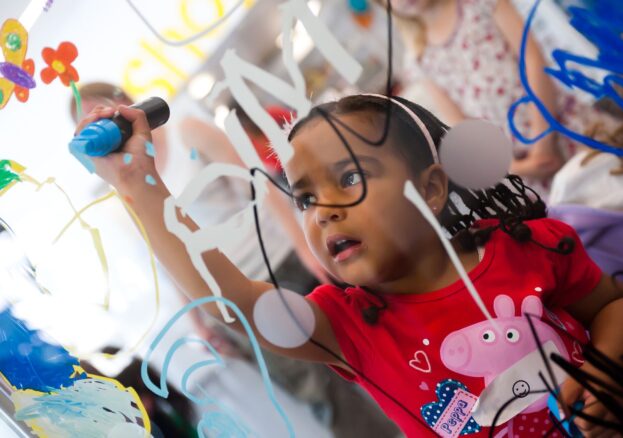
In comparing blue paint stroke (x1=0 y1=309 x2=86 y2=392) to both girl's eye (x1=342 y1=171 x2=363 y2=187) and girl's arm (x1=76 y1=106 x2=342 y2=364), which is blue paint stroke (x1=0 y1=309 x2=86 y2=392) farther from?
girl's eye (x1=342 y1=171 x2=363 y2=187)

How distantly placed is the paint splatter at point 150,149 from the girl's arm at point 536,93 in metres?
0.22

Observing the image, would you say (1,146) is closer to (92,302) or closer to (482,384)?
(92,302)

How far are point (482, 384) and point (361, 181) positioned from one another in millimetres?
137

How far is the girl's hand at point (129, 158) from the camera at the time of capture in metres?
0.38

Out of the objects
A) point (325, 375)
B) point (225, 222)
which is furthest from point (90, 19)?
point (325, 375)

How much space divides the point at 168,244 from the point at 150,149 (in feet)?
0.21

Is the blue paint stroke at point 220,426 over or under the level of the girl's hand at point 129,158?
under

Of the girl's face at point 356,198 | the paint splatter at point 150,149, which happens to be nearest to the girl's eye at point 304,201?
the girl's face at point 356,198

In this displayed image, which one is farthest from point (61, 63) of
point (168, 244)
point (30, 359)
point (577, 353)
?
point (577, 353)

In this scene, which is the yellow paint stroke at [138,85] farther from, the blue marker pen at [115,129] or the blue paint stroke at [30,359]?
the blue paint stroke at [30,359]

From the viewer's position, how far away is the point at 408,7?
333 millimetres

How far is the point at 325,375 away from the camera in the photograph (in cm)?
39

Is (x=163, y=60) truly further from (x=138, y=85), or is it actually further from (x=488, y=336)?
(x=488, y=336)

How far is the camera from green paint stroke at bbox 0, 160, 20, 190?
0.46 meters
